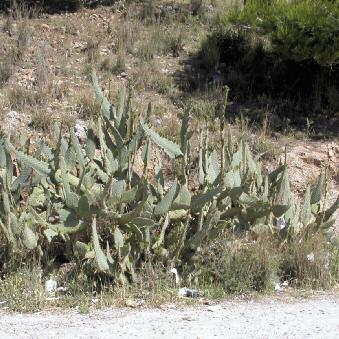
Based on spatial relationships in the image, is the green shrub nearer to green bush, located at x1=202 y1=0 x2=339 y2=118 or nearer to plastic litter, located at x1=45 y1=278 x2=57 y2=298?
plastic litter, located at x1=45 y1=278 x2=57 y2=298

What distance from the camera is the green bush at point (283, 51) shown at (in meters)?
10.1

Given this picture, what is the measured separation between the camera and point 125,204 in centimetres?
675

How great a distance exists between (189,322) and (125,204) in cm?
150

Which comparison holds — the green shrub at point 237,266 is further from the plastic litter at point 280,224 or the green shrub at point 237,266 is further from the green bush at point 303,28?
the green bush at point 303,28

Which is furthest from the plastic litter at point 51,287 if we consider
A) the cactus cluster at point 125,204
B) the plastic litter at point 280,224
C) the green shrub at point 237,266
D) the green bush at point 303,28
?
the green bush at point 303,28

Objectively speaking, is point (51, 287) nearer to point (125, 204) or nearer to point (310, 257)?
point (125, 204)

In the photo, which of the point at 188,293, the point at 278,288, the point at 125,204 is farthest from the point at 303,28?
the point at 188,293

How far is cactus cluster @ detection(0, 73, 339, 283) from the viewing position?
6.41m

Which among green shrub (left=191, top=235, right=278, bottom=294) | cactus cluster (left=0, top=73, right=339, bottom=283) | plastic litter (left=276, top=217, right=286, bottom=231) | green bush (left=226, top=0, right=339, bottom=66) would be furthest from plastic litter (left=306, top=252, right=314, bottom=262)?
green bush (left=226, top=0, right=339, bottom=66)

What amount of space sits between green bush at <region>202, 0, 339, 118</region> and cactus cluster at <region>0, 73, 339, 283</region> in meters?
3.23

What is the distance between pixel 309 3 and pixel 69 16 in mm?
4745

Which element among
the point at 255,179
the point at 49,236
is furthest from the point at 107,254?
the point at 255,179

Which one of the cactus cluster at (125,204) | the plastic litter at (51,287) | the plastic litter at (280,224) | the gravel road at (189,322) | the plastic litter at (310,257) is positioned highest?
the cactus cluster at (125,204)

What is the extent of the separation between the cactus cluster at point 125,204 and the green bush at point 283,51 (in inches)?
127
